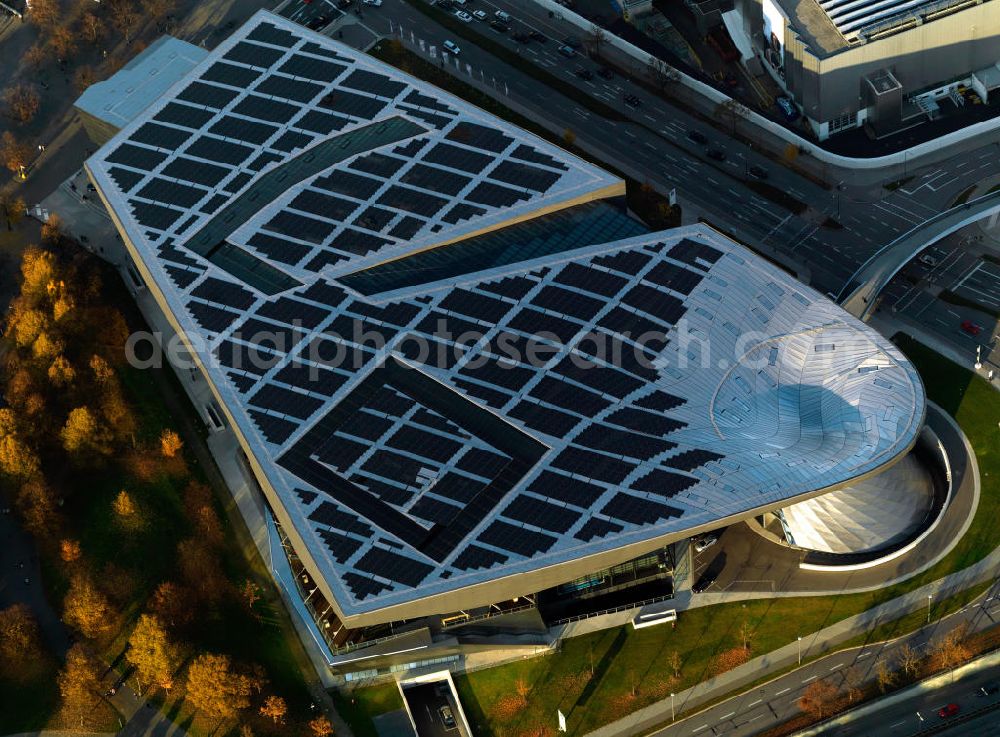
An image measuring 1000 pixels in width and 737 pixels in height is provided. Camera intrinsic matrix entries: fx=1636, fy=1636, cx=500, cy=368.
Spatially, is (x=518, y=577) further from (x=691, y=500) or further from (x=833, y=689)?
(x=833, y=689)

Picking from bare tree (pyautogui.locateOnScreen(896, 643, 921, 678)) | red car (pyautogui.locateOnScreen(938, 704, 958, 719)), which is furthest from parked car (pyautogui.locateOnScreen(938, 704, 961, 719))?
bare tree (pyautogui.locateOnScreen(896, 643, 921, 678))

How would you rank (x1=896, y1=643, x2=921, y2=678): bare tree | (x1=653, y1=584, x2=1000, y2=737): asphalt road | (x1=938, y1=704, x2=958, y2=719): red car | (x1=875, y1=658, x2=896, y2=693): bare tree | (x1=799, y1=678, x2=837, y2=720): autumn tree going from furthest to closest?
(x1=896, y1=643, x2=921, y2=678): bare tree < (x1=875, y1=658, x2=896, y2=693): bare tree < (x1=653, y1=584, x2=1000, y2=737): asphalt road < (x1=799, y1=678, x2=837, y2=720): autumn tree < (x1=938, y1=704, x2=958, y2=719): red car

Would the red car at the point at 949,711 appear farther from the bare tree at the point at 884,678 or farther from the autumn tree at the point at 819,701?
the autumn tree at the point at 819,701

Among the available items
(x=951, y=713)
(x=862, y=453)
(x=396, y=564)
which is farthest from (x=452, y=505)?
(x=951, y=713)

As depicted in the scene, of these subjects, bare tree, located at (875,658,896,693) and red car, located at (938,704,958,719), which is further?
bare tree, located at (875,658,896,693)

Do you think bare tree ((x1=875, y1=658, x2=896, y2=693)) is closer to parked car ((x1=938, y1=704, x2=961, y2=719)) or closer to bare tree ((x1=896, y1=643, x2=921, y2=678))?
bare tree ((x1=896, y1=643, x2=921, y2=678))

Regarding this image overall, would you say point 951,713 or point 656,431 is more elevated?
point 656,431

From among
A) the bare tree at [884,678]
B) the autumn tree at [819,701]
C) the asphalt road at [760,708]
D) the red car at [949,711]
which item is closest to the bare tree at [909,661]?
the bare tree at [884,678]

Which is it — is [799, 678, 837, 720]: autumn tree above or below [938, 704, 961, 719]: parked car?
above
